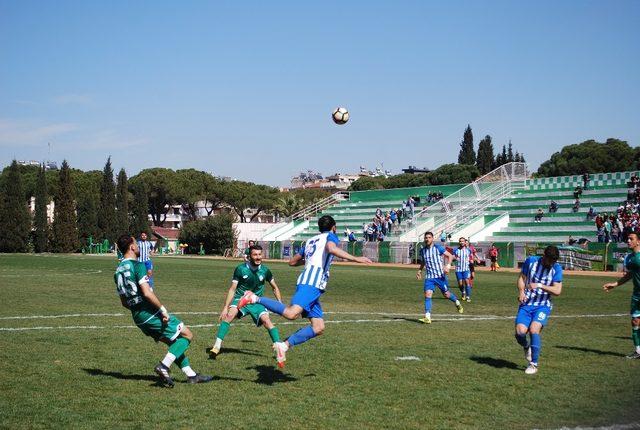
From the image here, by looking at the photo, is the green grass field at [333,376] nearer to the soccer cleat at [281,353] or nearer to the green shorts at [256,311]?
the soccer cleat at [281,353]

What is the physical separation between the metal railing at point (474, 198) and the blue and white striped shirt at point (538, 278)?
49909 millimetres

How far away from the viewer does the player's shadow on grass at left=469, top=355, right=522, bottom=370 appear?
11336 mm

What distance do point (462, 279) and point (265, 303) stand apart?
1506cm

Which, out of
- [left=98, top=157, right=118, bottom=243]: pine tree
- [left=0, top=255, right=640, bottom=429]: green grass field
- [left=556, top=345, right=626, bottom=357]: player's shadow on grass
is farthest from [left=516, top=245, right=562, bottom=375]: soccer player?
[left=98, top=157, right=118, bottom=243]: pine tree

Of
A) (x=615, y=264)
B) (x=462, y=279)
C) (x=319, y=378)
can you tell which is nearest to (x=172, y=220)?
(x=615, y=264)

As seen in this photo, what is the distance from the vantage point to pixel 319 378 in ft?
33.7

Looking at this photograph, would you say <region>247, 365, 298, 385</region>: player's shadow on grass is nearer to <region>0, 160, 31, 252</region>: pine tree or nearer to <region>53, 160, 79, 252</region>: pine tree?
<region>53, 160, 79, 252</region>: pine tree

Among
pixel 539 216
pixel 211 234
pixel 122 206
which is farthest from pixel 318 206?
pixel 539 216

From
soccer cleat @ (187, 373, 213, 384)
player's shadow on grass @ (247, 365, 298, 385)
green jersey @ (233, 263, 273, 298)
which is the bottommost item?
player's shadow on grass @ (247, 365, 298, 385)

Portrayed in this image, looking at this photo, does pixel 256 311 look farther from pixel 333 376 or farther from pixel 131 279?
pixel 131 279

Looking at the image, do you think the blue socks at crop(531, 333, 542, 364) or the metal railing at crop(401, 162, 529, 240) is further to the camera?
the metal railing at crop(401, 162, 529, 240)

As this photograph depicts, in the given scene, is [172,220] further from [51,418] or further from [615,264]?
[51,418]

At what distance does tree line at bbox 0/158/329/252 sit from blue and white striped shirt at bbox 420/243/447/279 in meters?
64.5

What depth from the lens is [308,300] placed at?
10164mm
